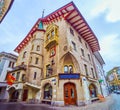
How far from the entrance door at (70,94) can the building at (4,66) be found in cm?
1572

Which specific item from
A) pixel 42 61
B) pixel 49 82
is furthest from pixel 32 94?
pixel 42 61

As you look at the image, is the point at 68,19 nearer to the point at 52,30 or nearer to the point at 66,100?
the point at 52,30

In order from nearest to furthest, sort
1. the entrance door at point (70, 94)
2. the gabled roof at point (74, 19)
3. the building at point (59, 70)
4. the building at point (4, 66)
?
1. the entrance door at point (70, 94)
2. the building at point (59, 70)
3. the gabled roof at point (74, 19)
4. the building at point (4, 66)

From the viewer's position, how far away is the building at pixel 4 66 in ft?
64.2

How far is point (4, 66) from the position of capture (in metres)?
20.8

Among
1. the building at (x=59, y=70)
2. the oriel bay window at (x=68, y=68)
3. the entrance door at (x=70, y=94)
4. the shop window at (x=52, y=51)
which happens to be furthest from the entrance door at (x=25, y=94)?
the oriel bay window at (x=68, y=68)

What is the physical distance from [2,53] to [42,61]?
11.9 m

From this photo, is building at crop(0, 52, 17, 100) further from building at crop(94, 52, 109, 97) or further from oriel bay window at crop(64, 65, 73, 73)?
building at crop(94, 52, 109, 97)

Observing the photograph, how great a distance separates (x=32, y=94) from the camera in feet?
45.2

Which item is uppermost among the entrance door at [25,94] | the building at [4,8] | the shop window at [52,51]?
the shop window at [52,51]

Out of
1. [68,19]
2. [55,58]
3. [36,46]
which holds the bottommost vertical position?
[55,58]

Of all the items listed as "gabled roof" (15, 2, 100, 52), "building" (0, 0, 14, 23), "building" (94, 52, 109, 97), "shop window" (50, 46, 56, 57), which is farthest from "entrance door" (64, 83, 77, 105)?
"gabled roof" (15, 2, 100, 52)

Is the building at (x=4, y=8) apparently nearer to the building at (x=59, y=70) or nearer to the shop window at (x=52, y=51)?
the building at (x=59, y=70)

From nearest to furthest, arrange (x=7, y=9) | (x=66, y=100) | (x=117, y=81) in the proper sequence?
(x=7, y=9) < (x=66, y=100) < (x=117, y=81)
